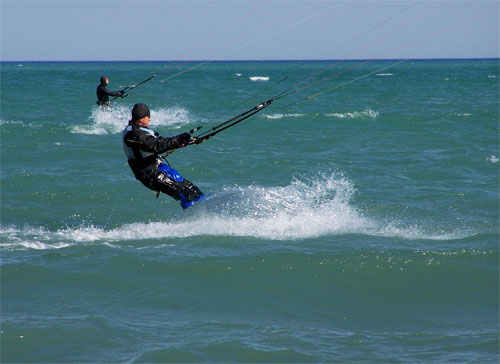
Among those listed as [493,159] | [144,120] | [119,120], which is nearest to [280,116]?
[119,120]

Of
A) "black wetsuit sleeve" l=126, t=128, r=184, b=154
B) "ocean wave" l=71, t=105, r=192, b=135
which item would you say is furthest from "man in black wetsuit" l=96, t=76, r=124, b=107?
"black wetsuit sleeve" l=126, t=128, r=184, b=154

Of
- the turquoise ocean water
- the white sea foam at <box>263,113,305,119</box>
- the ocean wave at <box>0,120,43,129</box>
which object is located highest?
the white sea foam at <box>263,113,305,119</box>

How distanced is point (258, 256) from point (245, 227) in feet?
3.63

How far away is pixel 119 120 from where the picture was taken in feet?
68.2

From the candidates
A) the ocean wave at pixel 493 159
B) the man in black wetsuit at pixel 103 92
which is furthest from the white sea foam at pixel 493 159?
the man in black wetsuit at pixel 103 92

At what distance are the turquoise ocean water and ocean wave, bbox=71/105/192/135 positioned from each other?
134 inches

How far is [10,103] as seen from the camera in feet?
90.9

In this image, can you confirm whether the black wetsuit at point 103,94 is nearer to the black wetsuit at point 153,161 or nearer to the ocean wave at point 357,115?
the ocean wave at point 357,115

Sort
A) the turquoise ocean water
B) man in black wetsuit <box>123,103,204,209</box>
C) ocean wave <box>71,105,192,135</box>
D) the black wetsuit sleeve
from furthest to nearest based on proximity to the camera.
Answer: ocean wave <box>71,105,192,135</box> → man in black wetsuit <box>123,103,204,209</box> → the black wetsuit sleeve → the turquoise ocean water

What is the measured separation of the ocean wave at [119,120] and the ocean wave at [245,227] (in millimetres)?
9941

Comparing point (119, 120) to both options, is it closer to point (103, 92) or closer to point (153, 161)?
point (103, 92)

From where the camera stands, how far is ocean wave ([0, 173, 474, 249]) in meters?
7.98

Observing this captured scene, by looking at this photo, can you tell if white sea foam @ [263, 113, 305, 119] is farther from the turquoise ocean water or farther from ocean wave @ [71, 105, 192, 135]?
the turquoise ocean water

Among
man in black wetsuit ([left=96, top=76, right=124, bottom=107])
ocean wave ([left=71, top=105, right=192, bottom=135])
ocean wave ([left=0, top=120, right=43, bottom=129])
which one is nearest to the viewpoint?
man in black wetsuit ([left=96, top=76, right=124, bottom=107])
